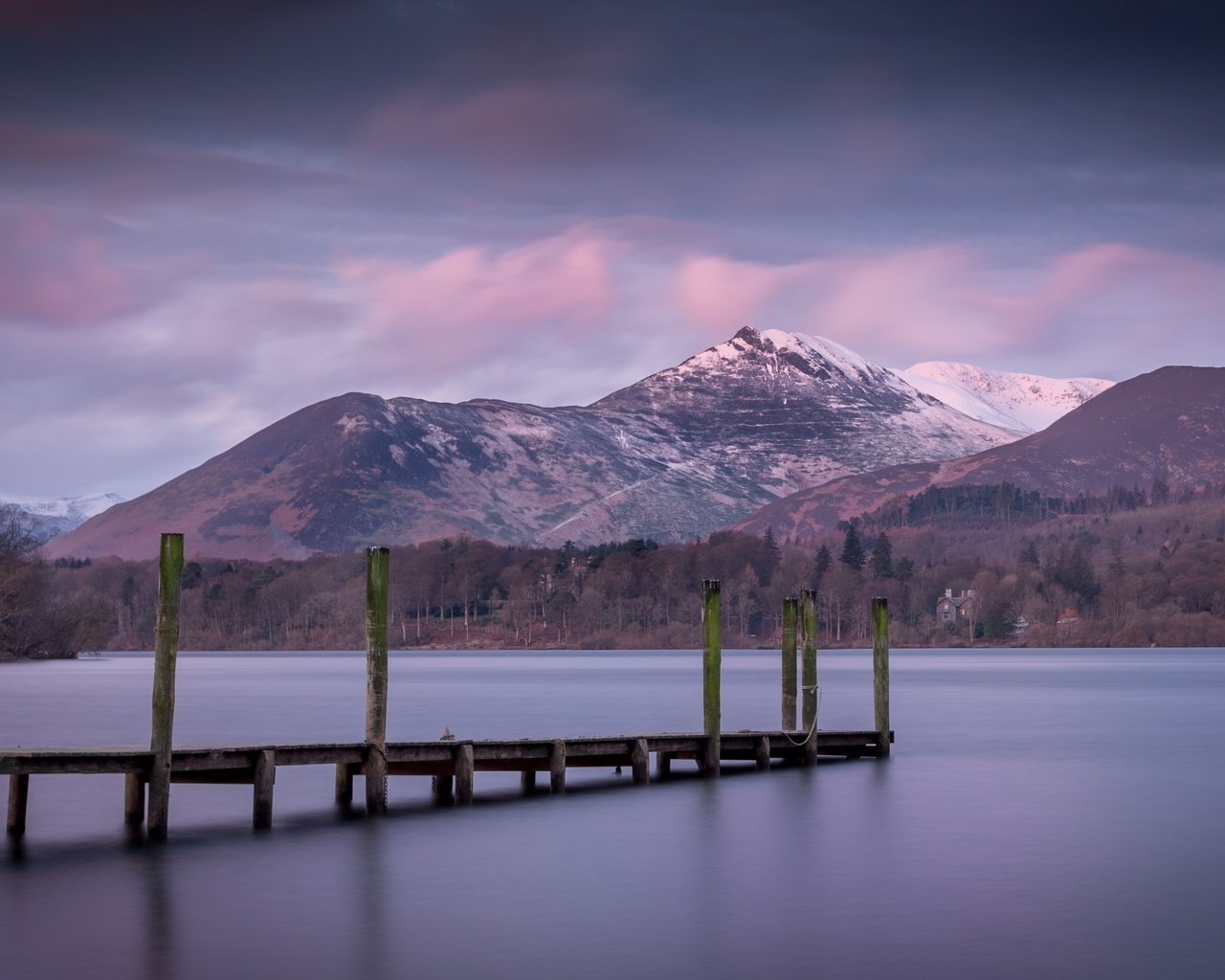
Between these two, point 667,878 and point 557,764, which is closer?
point 667,878

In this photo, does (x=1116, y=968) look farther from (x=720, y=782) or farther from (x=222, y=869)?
(x=720, y=782)

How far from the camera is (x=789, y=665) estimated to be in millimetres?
51625

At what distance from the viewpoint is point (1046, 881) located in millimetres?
31031

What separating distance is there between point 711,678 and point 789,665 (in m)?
6.69

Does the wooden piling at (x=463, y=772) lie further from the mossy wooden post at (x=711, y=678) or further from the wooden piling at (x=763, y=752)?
the wooden piling at (x=763, y=752)

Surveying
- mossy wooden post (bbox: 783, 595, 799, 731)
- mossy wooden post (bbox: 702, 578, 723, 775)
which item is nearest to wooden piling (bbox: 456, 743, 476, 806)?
mossy wooden post (bbox: 702, 578, 723, 775)

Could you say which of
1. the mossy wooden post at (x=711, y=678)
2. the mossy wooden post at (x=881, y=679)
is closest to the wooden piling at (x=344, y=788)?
the mossy wooden post at (x=711, y=678)

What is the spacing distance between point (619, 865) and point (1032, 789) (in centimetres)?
2026

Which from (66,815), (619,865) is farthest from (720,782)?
(66,815)

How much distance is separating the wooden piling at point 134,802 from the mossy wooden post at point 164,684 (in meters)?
2.38

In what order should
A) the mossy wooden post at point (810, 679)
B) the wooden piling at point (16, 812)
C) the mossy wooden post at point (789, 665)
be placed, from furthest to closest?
the mossy wooden post at point (789, 665)
the mossy wooden post at point (810, 679)
the wooden piling at point (16, 812)

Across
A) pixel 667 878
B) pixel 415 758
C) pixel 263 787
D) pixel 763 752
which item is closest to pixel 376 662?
pixel 415 758

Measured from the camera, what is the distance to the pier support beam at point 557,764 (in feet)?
135

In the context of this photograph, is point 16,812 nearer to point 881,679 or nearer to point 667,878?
point 667,878
